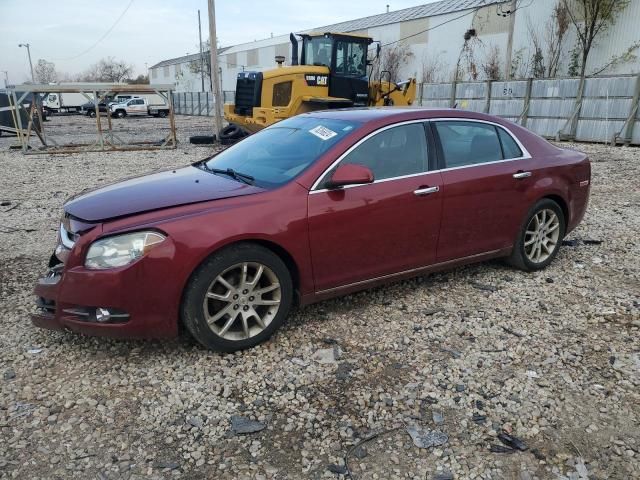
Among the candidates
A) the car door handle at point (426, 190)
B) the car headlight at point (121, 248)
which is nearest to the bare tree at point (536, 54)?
the car door handle at point (426, 190)

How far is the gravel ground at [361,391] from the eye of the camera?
2.46 meters

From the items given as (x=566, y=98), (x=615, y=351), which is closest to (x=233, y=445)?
(x=615, y=351)

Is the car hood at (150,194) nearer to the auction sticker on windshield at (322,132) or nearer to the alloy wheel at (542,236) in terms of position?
the auction sticker on windshield at (322,132)

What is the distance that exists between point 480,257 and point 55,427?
346 cm

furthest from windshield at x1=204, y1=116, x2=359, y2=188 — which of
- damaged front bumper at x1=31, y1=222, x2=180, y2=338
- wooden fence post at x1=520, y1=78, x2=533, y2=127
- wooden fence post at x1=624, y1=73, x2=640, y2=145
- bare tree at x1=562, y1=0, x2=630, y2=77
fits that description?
bare tree at x1=562, y1=0, x2=630, y2=77

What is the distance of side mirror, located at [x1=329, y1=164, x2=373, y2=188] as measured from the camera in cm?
344

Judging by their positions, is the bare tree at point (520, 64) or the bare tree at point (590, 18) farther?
the bare tree at point (520, 64)

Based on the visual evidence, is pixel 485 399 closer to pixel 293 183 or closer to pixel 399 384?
pixel 399 384

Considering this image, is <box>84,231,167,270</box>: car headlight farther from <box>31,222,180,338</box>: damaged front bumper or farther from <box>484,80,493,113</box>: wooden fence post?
<box>484,80,493,113</box>: wooden fence post

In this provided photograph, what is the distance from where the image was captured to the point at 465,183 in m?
4.12

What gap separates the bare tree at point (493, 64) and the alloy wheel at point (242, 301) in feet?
98.5

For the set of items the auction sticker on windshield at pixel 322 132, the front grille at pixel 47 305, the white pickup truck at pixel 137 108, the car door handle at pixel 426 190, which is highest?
the auction sticker on windshield at pixel 322 132

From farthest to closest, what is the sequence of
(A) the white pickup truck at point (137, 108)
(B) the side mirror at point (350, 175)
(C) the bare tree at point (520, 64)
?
(A) the white pickup truck at point (137, 108) < (C) the bare tree at point (520, 64) < (B) the side mirror at point (350, 175)

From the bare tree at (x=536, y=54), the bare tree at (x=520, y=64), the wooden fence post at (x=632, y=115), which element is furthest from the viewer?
the bare tree at (x=520, y=64)
